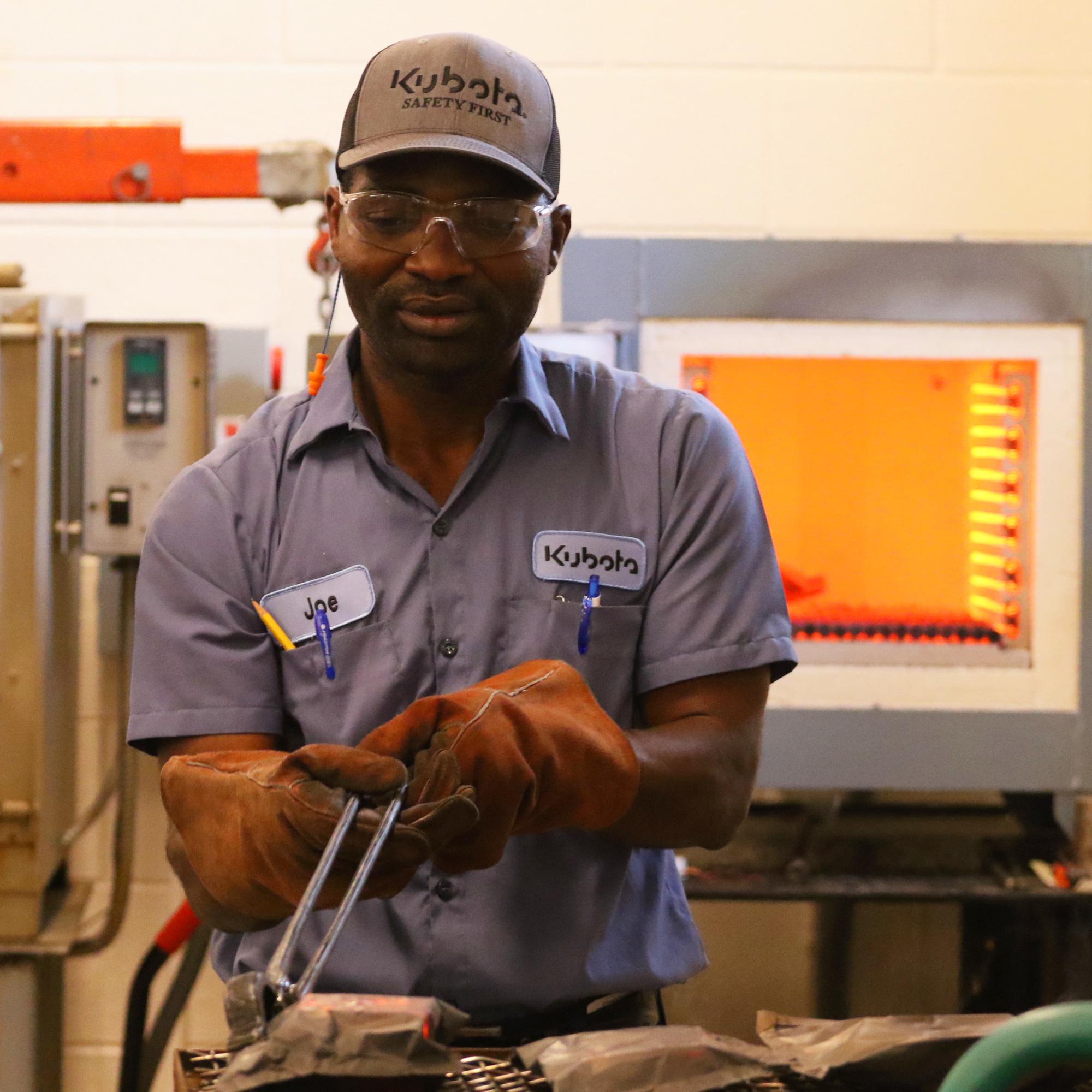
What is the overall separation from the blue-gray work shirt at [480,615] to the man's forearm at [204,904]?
1.4 inches

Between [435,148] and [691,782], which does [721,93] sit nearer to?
[435,148]

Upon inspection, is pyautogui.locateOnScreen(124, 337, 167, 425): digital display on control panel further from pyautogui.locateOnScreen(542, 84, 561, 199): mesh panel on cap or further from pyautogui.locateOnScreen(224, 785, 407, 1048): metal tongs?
pyautogui.locateOnScreen(224, 785, 407, 1048): metal tongs

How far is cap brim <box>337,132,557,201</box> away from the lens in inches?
41.3

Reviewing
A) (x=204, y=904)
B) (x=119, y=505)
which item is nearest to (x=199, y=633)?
(x=204, y=904)

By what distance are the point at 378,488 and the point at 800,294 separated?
3.21 feet

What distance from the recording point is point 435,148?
1045 millimetres

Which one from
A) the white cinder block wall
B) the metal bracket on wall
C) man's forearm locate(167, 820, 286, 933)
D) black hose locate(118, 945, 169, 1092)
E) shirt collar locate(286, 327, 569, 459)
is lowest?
black hose locate(118, 945, 169, 1092)

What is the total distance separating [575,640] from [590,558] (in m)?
0.07

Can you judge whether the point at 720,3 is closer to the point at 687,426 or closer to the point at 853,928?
the point at 687,426

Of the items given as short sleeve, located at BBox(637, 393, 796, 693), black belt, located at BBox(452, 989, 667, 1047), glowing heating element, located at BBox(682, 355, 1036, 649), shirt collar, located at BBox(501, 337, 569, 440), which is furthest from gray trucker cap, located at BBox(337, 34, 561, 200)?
glowing heating element, located at BBox(682, 355, 1036, 649)

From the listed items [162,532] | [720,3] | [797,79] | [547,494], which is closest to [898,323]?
[797,79]

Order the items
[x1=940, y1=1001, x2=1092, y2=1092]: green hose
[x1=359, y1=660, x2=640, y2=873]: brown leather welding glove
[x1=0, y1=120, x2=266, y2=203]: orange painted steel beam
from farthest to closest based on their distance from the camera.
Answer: [x1=0, y1=120, x2=266, y2=203]: orange painted steel beam, [x1=359, y1=660, x2=640, y2=873]: brown leather welding glove, [x1=940, y1=1001, x2=1092, y2=1092]: green hose

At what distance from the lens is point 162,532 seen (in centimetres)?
113

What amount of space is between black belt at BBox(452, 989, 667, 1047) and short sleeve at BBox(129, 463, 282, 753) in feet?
0.99
